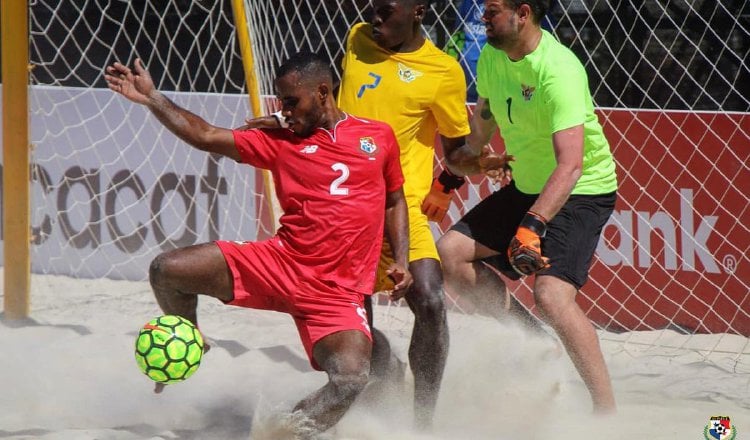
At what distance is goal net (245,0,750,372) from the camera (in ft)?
21.4

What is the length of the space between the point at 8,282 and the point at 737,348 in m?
4.30

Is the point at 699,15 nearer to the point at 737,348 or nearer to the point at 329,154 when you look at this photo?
the point at 737,348

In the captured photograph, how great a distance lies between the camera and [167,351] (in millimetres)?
4055

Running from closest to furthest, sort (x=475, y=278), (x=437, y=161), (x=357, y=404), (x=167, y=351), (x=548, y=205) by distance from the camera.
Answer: (x=167, y=351) < (x=548, y=205) < (x=357, y=404) < (x=475, y=278) < (x=437, y=161)

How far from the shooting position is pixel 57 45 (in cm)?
845

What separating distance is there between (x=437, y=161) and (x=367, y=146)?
2855 mm

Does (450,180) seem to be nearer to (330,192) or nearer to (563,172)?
(563,172)

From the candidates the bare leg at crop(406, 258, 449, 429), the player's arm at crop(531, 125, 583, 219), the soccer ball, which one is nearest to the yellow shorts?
the bare leg at crop(406, 258, 449, 429)

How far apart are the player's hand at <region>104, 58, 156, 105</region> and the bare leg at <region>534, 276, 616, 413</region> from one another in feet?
5.85

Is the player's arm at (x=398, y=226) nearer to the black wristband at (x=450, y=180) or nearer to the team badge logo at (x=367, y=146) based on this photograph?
the team badge logo at (x=367, y=146)

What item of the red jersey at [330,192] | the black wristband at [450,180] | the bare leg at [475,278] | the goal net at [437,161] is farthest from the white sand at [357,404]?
the black wristband at [450,180]

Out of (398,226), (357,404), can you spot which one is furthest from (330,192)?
(357,404)

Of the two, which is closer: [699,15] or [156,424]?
[156,424]

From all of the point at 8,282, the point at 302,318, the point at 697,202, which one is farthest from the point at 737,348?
the point at 8,282
